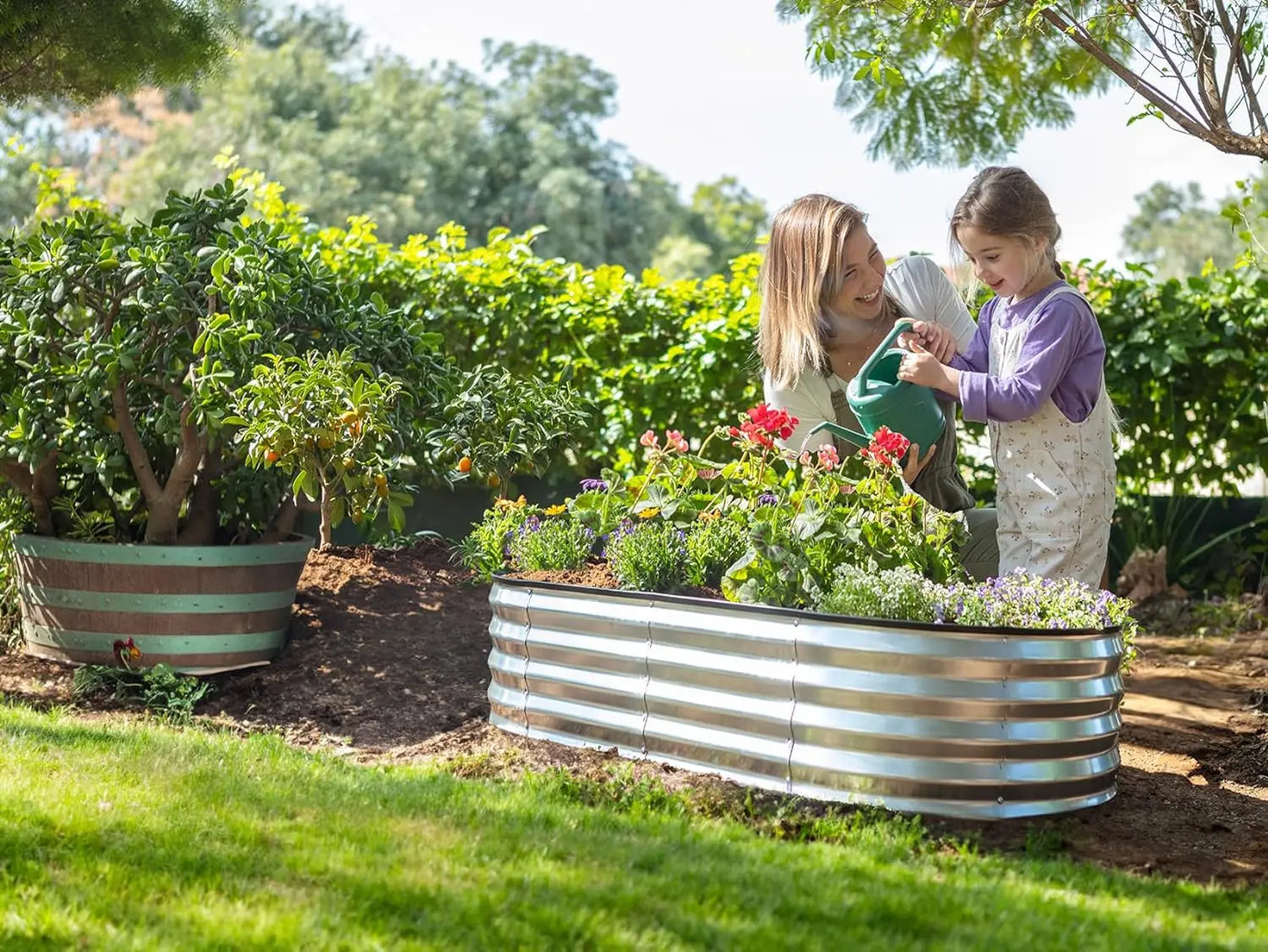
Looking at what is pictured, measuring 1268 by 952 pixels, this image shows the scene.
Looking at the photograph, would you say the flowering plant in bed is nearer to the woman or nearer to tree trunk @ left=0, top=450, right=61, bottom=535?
the woman

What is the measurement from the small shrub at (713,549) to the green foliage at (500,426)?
1.20m

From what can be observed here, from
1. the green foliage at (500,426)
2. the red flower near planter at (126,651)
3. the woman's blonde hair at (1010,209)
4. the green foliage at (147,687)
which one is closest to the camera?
the woman's blonde hair at (1010,209)

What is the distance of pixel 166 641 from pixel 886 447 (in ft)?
8.81

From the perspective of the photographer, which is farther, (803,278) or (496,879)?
(803,278)

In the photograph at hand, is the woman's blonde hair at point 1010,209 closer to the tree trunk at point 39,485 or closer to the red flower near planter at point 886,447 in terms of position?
the red flower near planter at point 886,447

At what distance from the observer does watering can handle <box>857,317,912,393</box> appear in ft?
11.3

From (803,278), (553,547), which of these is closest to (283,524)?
(553,547)

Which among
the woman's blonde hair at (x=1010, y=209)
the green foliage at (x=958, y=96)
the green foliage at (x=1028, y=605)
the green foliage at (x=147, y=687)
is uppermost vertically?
the green foliage at (x=958, y=96)

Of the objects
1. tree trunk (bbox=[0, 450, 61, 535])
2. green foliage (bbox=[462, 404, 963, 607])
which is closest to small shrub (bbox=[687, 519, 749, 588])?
green foliage (bbox=[462, 404, 963, 607])

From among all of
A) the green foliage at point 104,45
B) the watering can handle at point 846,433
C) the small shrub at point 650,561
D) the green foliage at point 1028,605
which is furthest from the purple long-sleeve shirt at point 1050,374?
the green foliage at point 104,45

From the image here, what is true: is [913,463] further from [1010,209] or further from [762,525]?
[1010,209]

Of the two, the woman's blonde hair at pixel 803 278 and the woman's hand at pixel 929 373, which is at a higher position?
the woman's blonde hair at pixel 803 278

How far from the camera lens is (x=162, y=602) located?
4.43 m

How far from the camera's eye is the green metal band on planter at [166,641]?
4.44m
